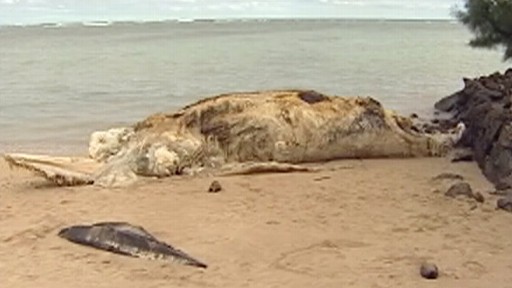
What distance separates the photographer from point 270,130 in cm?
1130

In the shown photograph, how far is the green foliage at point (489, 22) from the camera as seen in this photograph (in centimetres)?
1466

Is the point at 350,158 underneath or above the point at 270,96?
underneath

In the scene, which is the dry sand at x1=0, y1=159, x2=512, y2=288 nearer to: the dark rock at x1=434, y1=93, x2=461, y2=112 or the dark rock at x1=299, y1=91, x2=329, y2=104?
the dark rock at x1=299, y1=91, x2=329, y2=104

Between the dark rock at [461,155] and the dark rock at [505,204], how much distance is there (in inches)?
106

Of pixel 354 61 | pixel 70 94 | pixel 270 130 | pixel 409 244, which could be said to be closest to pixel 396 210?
pixel 409 244

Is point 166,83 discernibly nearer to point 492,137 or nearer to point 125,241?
point 492,137

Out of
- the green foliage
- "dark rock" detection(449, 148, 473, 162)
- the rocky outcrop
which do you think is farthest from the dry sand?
the green foliage

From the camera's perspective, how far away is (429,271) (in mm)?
6512

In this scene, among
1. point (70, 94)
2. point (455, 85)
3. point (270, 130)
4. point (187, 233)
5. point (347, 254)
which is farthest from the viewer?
point (455, 85)

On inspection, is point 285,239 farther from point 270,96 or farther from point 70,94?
point 70,94

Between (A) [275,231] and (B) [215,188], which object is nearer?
(A) [275,231]

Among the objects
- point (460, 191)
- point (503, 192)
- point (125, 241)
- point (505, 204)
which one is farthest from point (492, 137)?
point (125, 241)

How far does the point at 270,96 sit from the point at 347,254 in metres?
5.01

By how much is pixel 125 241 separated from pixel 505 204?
3.55 m
